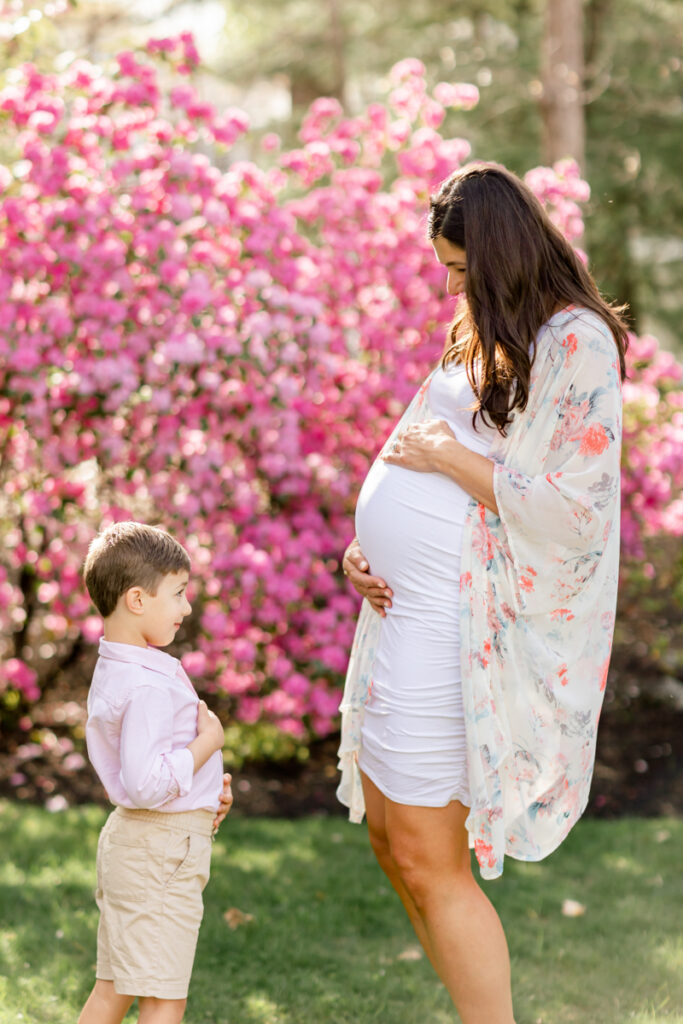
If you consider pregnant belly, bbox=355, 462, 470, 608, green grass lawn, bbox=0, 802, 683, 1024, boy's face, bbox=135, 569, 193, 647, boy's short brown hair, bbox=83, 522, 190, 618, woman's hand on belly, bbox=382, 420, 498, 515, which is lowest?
green grass lawn, bbox=0, 802, 683, 1024

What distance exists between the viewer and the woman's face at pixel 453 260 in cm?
221

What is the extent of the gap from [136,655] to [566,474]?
856 millimetres

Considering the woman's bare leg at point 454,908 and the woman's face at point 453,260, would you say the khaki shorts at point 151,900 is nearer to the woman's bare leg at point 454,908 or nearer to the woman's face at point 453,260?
the woman's bare leg at point 454,908

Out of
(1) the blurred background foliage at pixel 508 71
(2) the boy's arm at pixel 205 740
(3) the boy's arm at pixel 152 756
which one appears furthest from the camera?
(1) the blurred background foliage at pixel 508 71

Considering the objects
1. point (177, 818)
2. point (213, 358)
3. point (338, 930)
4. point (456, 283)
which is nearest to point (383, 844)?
point (177, 818)

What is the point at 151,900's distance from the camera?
6.63ft

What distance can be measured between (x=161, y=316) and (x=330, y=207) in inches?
41.1

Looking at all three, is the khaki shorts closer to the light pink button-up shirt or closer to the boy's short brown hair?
the light pink button-up shirt

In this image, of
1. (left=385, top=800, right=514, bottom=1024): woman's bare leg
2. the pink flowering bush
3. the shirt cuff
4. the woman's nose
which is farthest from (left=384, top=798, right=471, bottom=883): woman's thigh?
the pink flowering bush

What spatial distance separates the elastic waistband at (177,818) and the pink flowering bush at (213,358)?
6.44ft

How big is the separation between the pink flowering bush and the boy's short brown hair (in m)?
1.79

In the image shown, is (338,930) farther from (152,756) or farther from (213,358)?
(213,358)

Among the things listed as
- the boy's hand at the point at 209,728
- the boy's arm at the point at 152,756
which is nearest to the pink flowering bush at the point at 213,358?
the boy's hand at the point at 209,728

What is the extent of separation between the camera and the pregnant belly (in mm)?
2176
